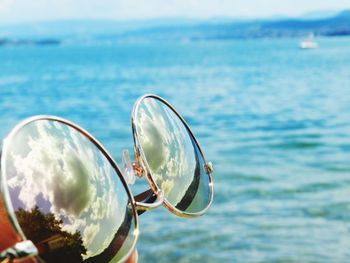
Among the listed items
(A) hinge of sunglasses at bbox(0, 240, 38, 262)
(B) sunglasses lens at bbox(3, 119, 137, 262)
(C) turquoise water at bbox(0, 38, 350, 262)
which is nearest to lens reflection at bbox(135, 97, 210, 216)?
(B) sunglasses lens at bbox(3, 119, 137, 262)

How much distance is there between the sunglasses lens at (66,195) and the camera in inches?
36.1

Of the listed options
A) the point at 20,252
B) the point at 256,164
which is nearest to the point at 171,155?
the point at 20,252

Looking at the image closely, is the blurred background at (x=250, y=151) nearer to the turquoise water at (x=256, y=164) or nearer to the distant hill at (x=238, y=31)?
the turquoise water at (x=256, y=164)

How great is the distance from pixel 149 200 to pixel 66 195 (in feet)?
1.15

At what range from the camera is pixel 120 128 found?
19078 mm

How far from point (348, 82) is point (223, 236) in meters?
28.6

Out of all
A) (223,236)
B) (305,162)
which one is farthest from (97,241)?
(305,162)

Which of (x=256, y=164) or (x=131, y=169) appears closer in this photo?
(x=131, y=169)

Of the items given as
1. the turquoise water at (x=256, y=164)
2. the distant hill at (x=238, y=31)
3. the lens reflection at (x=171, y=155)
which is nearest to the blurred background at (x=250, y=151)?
the turquoise water at (x=256, y=164)

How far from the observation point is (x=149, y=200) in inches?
51.9

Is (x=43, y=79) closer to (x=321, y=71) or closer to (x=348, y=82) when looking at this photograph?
(x=321, y=71)

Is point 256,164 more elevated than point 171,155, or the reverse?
point 171,155

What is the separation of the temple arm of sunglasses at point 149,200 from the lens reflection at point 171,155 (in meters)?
0.03

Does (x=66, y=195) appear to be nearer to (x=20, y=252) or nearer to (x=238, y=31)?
(x=20, y=252)
